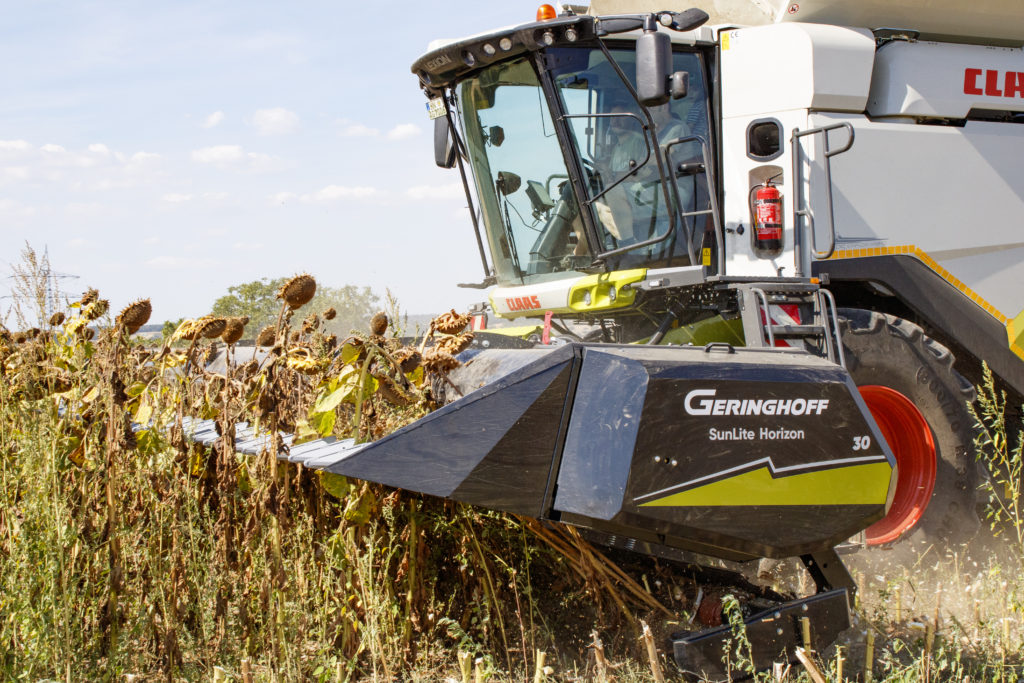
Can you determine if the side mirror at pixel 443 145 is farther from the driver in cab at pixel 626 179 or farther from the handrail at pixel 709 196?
the handrail at pixel 709 196

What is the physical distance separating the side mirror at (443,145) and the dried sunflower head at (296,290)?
2275 millimetres

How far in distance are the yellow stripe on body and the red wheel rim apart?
0.66 m

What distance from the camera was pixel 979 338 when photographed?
3.99m

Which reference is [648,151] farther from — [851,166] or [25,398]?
[25,398]

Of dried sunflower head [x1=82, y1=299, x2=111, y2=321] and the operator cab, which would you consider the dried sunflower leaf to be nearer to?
dried sunflower head [x1=82, y1=299, x2=111, y2=321]

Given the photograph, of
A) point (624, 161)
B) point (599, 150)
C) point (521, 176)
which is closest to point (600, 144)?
point (599, 150)

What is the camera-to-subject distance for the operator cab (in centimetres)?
391

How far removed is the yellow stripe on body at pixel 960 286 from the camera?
12.9 feet

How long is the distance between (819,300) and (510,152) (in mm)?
1659

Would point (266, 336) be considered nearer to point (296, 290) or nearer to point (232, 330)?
point (232, 330)

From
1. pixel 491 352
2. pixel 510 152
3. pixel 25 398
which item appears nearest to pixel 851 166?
pixel 510 152

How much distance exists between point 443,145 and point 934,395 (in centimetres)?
265

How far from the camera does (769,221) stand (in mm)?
3867

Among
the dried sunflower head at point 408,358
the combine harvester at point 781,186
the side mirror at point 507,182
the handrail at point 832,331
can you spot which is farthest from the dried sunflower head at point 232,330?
the handrail at point 832,331
